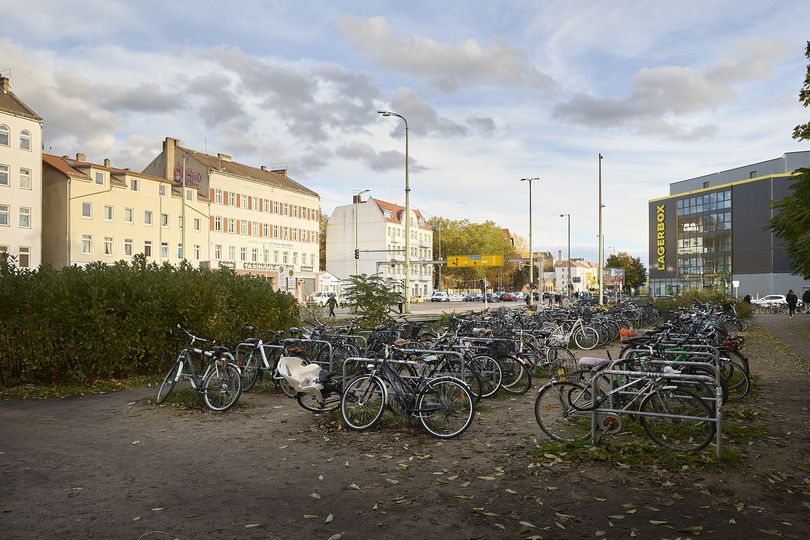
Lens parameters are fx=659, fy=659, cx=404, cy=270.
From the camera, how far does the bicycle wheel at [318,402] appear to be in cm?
829

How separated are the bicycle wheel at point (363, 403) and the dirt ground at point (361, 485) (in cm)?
21

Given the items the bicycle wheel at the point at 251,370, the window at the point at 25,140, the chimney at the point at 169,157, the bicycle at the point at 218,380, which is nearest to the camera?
the bicycle at the point at 218,380

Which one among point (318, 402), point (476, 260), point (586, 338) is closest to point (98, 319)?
point (318, 402)

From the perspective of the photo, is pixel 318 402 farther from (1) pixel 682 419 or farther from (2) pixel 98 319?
(2) pixel 98 319

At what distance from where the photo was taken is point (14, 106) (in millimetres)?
40906

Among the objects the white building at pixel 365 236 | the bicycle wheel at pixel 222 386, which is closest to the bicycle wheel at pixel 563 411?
the bicycle wheel at pixel 222 386

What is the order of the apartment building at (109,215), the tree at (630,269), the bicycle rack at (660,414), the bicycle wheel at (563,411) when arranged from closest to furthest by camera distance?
the bicycle rack at (660,414) < the bicycle wheel at (563,411) < the apartment building at (109,215) < the tree at (630,269)

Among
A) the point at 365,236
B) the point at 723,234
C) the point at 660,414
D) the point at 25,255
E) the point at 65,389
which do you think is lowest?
the point at 65,389

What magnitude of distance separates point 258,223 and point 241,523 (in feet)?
195

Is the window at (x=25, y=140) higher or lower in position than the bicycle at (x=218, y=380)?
higher

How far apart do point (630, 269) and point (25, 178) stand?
318 feet

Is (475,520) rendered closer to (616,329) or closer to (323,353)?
(323,353)

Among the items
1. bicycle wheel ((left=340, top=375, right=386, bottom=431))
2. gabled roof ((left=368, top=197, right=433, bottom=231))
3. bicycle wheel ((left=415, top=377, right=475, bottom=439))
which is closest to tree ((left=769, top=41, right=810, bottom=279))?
bicycle wheel ((left=415, top=377, right=475, bottom=439))

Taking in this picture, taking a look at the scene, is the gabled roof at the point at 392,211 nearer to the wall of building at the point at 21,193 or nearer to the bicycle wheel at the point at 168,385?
the wall of building at the point at 21,193
